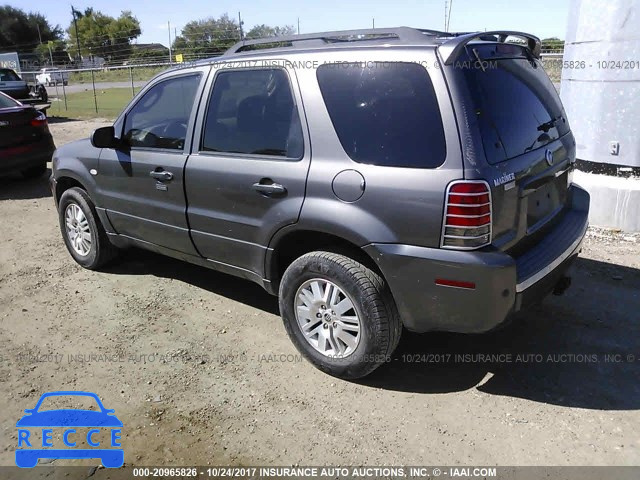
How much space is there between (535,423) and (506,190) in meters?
1.26

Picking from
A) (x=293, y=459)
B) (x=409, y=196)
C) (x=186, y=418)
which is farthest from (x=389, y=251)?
(x=186, y=418)

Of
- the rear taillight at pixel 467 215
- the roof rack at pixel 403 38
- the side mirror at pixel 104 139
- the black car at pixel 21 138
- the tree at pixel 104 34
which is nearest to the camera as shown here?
the rear taillight at pixel 467 215

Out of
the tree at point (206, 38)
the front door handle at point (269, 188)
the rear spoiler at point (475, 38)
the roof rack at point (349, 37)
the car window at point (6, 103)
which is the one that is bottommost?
the front door handle at point (269, 188)

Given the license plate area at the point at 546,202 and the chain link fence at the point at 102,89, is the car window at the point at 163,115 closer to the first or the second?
the license plate area at the point at 546,202

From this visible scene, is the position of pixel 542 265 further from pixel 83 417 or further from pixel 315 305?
pixel 83 417

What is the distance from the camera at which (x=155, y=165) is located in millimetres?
4102

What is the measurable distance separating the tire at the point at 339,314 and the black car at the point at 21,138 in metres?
6.53

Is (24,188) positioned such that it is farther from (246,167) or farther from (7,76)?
(7,76)

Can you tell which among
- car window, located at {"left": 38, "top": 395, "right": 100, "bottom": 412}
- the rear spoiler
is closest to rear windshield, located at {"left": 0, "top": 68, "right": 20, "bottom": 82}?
car window, located at {"left": 38, "top": 395, "right": 100, "bottom": 412}

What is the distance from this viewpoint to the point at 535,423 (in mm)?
2951

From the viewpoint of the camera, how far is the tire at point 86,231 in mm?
4918

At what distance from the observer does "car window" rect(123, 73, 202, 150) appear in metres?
4.00

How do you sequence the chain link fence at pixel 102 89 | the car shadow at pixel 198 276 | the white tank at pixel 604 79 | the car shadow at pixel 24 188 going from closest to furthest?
1. the car shadow at pixel 198 276
2. the white tank at pixel 604 79
3. the car shadow at pixel 24 188
4. the chain link fence at pixel 102 89

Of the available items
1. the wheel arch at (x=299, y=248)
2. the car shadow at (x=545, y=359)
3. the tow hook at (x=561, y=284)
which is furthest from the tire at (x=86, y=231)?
the tow hook at (x=561, y=284)
